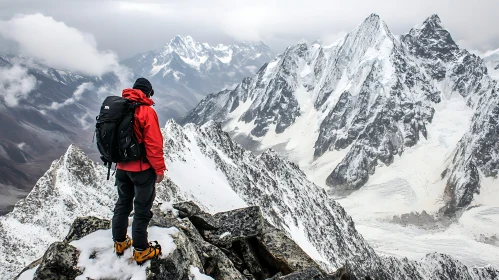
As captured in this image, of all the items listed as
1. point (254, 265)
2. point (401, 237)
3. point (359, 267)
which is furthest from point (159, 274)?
point (401, 237)

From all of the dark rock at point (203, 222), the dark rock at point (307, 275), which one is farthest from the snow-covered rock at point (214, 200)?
the dark rock at point (307, 275)

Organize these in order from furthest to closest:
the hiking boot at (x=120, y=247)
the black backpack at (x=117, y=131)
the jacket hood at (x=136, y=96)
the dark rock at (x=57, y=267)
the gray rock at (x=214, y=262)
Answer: the gray rock at (x=214, y=262), the hiking boot at (x=120, y=247), the dark rock at (x=57, y=267), the jacket hood at (x=136, y=96), the black backpack at (x=117, y=131)

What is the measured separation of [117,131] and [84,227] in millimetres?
6334

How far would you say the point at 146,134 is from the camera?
1125 centimetres

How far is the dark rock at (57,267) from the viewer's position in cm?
1184

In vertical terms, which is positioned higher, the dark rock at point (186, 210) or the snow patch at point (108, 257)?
the dark rock at point (186, 210)

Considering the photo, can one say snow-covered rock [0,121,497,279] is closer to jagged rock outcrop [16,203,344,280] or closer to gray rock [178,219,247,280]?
jagged rock outcrop [16,203,344,280]

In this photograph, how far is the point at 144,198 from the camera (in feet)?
39.1

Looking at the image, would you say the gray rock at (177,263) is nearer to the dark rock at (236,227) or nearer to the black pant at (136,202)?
the black pant at (136,202)

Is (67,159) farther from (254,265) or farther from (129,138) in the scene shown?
(129,138)

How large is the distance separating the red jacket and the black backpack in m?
0.22

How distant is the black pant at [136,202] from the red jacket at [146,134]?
297 mm

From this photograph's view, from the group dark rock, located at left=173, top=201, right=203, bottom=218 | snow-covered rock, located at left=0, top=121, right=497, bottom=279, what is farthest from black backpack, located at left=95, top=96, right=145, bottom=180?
dark rock, located at left=173, top=201, right=203, bottom=218

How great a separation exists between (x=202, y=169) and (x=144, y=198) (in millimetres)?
53488
